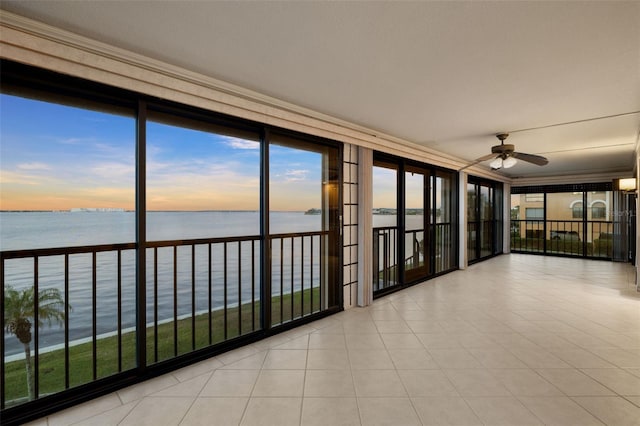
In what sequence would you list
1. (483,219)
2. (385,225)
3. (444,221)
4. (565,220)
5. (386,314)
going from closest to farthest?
(386,314)
(385,225)
(444,221)
(483,219)
(565,220)

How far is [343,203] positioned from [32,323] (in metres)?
3.20

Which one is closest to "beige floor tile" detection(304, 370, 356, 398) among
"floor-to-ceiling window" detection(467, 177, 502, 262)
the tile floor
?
the tile floor

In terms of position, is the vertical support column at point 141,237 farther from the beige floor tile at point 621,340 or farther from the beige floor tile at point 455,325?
the beige floor tile at point 621,340

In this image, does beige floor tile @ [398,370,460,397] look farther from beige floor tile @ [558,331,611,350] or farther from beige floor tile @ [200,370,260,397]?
beige floor tile @ [558,331,611,350]

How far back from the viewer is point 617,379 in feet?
7.70

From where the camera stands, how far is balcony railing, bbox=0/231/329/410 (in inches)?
83.2

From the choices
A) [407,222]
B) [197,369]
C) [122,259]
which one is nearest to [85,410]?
[197,369]

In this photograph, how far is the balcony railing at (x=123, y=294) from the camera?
6.93 ft

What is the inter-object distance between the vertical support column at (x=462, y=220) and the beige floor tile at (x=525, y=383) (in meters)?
4.45

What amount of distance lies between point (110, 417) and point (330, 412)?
1.42 m

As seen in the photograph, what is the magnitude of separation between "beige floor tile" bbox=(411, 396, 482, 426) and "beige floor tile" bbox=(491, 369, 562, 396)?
47 centimetres

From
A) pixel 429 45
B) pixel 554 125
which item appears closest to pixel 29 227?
pixel 429 45

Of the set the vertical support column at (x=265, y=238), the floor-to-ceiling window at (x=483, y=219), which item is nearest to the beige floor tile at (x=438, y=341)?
the vertical support column at (x=265, y=238)

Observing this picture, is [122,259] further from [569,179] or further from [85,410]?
[569,179]
